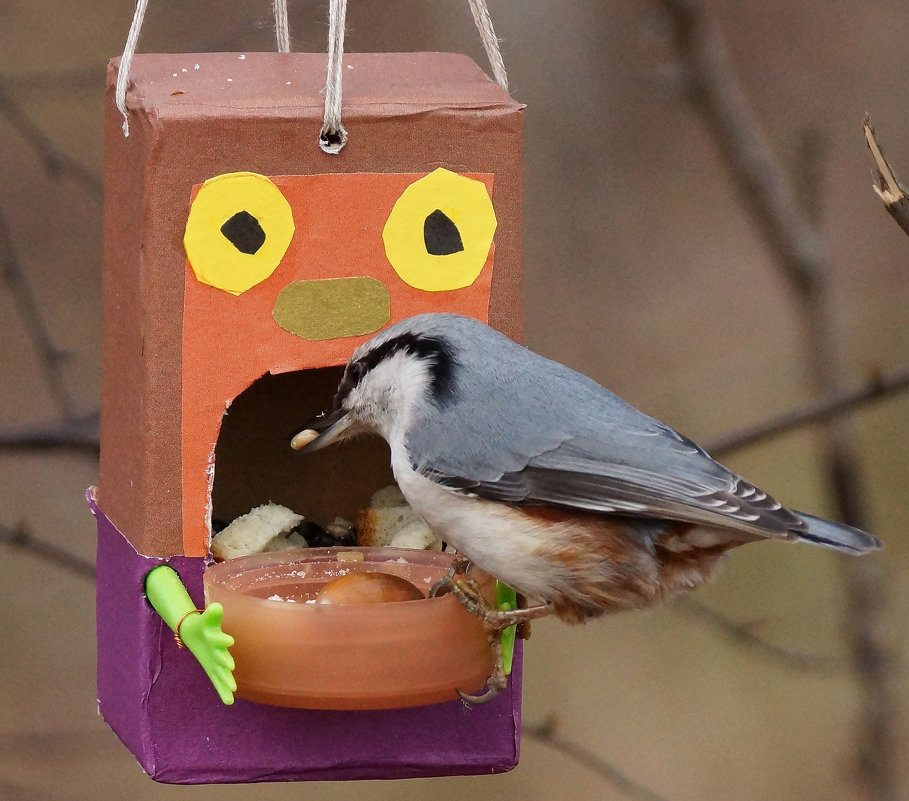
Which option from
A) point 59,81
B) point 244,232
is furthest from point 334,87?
point 59,81

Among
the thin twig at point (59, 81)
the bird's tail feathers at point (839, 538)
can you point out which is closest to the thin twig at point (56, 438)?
the thin twig at point (59, 81)

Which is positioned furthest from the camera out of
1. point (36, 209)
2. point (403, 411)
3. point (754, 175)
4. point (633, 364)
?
point (633, 364)

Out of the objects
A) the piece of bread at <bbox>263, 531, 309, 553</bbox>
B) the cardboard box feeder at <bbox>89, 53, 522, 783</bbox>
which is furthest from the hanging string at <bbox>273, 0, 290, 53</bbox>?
the piece of bread at <bbox>263, 531, 309, 553</bbox>

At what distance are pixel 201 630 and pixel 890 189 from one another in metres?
1.05

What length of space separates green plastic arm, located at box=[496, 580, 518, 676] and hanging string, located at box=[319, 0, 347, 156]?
68 centimetres

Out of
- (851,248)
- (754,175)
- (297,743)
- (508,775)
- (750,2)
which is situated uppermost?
(750,2)

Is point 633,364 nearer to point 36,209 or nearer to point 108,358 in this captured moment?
point 36,209

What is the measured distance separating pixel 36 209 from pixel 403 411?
5.98 ft

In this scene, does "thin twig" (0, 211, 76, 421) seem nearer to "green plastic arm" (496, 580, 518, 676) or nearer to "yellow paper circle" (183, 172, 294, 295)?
"yellow paper circle" (183, 172, 294, 295)

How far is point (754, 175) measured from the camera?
2.98m

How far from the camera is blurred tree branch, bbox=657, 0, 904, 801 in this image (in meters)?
2.90

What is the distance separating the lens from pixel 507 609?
237cm

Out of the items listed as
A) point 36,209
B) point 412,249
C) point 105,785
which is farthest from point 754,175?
point 105,785

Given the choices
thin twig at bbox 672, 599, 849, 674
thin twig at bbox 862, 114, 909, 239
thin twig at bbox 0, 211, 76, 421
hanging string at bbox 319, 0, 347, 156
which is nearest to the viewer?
thin twig at bbox 862, 114, 909, 239
